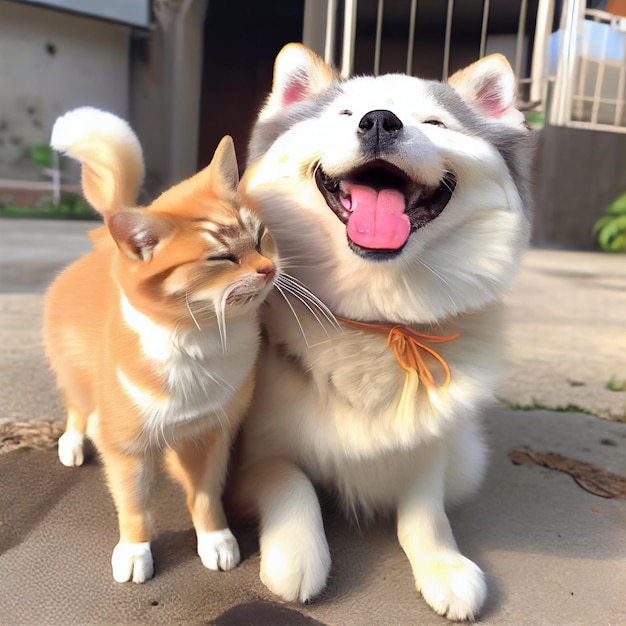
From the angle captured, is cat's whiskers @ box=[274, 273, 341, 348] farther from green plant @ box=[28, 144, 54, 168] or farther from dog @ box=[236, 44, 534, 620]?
green plant @ box=[28, 144, 54, 168]

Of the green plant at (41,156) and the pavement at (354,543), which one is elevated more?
the green plant at (41,156)

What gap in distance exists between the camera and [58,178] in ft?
6.82

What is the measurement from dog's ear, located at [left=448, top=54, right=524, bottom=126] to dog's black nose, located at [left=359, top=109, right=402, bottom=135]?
0.76 ft

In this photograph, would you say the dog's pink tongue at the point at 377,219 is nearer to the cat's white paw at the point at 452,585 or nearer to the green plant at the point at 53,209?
the cat's white paw at the point at 452,585

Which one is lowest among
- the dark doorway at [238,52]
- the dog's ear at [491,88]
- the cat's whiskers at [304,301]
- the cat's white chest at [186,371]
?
the cat's white chest at [186,371]

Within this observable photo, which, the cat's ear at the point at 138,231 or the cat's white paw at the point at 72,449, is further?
the cat's white paw at the point at 72,449

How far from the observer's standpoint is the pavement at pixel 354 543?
76 cm

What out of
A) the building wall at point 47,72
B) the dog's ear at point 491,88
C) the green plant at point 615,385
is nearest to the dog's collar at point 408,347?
the dog's ear at point 491,88

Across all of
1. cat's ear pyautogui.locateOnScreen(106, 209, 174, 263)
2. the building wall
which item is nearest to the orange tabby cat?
cat's ear pyautogui.locateOnScreen(106, 209, 174, 263)

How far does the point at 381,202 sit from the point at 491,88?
0.97ft

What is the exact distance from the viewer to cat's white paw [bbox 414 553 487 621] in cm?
77

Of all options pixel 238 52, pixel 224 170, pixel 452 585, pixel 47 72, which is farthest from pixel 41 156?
pixel 452 585

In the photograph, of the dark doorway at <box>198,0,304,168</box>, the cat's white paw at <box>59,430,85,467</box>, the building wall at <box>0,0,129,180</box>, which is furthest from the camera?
the building wall at <box>0,0,129,180</box>

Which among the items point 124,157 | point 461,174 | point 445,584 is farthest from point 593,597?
point 124,157
